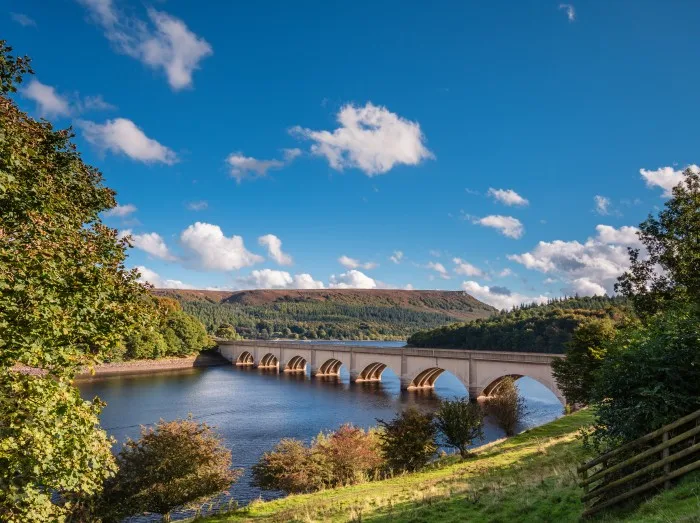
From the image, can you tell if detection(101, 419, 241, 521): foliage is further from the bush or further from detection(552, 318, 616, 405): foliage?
detection(552, 318, 616, 405): foliage

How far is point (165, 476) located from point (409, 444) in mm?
13688

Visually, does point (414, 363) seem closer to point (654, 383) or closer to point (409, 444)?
point (409, 444)

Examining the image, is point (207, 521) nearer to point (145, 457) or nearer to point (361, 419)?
point (145, 457)

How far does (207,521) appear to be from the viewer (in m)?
18.5

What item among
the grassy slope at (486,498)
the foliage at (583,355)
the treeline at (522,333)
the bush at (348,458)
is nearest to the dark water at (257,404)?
the bush at (348,458)

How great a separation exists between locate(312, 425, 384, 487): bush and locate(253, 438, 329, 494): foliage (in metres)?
0.62

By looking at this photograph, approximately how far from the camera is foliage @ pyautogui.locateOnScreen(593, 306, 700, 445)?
1014 cm

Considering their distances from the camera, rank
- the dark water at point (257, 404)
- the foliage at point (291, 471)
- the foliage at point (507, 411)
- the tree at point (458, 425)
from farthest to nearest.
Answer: the foliage at point (507, 411) → the dark water at point (257, 404) → the tree at point (458, 425) → the foliage at point (291, 471)

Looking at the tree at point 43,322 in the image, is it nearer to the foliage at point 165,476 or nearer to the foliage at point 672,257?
the foliage at point 165,476

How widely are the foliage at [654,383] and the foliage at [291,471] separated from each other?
17.7m

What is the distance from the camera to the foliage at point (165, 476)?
19922 millimetres

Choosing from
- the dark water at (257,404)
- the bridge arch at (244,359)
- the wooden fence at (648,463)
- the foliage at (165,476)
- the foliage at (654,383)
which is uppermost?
the foliage at (654,383)

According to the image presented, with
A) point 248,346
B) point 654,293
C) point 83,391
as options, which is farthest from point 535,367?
point 248,346

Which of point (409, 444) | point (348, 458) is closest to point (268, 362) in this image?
point (348, 458)
